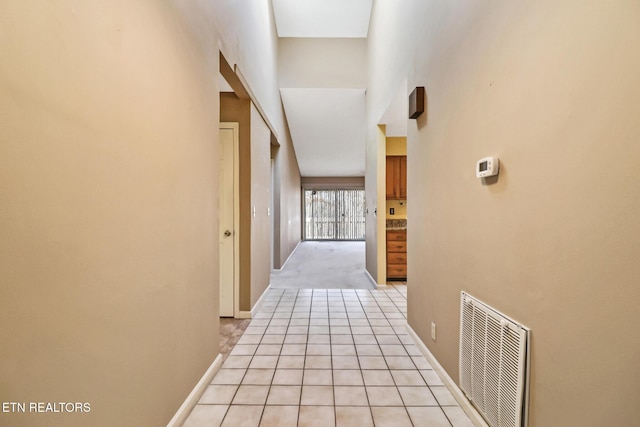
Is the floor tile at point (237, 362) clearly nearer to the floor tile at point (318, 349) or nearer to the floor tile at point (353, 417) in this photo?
the floor tile at point (318, 349)

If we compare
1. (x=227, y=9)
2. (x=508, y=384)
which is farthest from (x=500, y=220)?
(x=227, y=9)

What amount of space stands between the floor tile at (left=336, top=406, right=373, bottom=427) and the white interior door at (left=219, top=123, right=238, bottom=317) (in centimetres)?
180

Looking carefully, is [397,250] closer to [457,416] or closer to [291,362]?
[291,362]

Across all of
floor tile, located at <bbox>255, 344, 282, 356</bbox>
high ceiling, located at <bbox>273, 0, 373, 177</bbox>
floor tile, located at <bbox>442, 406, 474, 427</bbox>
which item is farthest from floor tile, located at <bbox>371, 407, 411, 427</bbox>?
high ceiling, located at <bbox>273, 0, 373, 177</bbox>

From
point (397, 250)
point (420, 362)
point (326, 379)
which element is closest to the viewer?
point (326, 379)

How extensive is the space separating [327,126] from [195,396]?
587 centimetres

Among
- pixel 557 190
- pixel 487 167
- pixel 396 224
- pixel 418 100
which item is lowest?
pixel 396 224

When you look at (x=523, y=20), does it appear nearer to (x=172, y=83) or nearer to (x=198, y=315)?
(x=172, y=83)

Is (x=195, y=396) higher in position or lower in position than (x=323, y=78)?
lower

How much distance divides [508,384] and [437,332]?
→ 0.85 metres

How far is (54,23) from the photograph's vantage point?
84cm

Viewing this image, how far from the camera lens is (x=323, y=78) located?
5.43 meters

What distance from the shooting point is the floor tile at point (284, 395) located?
180 cm

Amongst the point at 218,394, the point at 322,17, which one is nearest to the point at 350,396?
the point at 218,394
